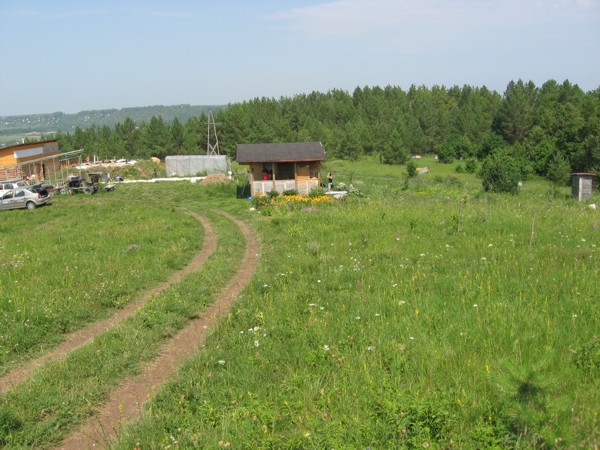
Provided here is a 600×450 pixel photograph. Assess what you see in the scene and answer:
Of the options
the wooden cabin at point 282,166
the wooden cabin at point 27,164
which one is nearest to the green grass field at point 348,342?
the wooden cabin at point 282,166

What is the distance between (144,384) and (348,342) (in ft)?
10.4

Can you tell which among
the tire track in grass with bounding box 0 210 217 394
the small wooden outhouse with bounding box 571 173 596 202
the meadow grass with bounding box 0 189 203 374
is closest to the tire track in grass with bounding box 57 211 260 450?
the tire track in grass with bounding box 0 210 217 394

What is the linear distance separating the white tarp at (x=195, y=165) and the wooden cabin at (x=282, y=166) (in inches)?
938

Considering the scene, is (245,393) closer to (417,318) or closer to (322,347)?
(322,347)

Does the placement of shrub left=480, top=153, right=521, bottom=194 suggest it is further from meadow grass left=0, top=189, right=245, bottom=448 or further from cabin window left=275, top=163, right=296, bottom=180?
meadow grass left=0, top=189, right=245, bottom=448

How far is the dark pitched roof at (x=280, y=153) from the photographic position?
107 feet

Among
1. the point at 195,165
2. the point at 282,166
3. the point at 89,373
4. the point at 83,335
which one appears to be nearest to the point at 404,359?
the point at 89,373

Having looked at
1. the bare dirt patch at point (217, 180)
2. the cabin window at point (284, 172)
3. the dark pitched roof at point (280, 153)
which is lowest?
the bare dirt patch at point (217, 180)

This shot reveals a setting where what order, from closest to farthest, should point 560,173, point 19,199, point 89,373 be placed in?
point 89,373 → point 19,199 → point 560,173

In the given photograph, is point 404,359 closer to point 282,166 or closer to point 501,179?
point 282,166

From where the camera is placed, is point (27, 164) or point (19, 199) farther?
point (27, 164)

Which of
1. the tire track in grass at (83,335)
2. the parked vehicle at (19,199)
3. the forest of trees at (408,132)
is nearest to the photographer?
the tire track in grass at (83,335)

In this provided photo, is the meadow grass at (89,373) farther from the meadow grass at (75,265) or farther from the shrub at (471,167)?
the shrub at (471,167)

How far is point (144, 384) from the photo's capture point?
741 cm
